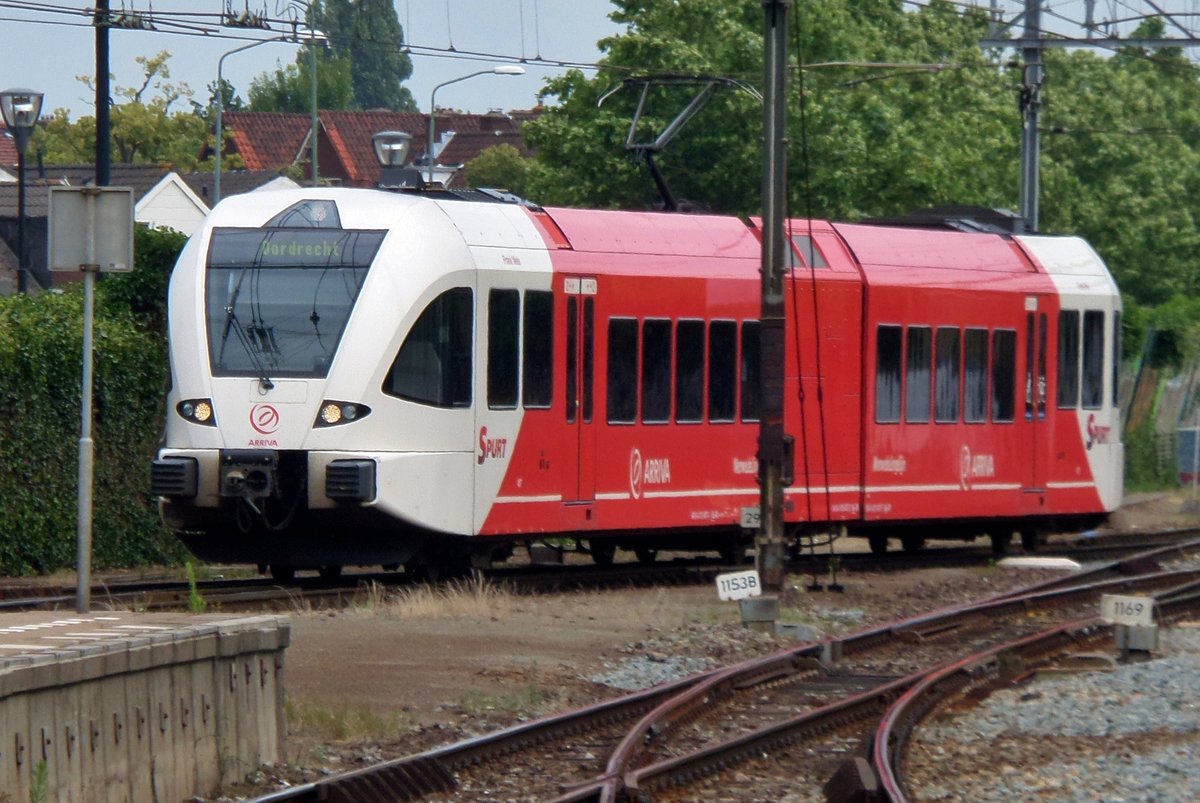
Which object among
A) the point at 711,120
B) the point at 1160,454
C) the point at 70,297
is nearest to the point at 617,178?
the point at 711,120

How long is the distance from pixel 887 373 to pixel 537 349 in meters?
4.93

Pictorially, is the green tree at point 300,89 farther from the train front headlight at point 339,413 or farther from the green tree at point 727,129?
the train front headlight at point 339,413

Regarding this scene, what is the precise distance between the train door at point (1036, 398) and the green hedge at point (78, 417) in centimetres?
888

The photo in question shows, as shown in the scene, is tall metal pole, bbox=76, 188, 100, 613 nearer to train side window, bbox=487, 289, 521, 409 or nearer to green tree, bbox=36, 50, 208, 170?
train side window, bbox=487, 289, 521, 409

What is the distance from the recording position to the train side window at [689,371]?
62.6ft

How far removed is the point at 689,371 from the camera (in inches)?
757

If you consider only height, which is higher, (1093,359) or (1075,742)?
(1093,359)

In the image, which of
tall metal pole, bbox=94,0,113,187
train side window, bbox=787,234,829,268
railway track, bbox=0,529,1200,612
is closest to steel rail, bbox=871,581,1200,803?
railway track, bbox=0,529,1200,612

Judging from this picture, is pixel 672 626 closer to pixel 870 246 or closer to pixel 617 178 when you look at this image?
pixel 870 246

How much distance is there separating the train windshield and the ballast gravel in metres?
5.97

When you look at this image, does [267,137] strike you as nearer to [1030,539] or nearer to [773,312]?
[1030,539]

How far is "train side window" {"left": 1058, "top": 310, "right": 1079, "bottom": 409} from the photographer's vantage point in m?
23.3

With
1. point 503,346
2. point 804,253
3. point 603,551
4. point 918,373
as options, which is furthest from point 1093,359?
point 503,346

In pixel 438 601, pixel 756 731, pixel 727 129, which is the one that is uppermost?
pixel 727 129
